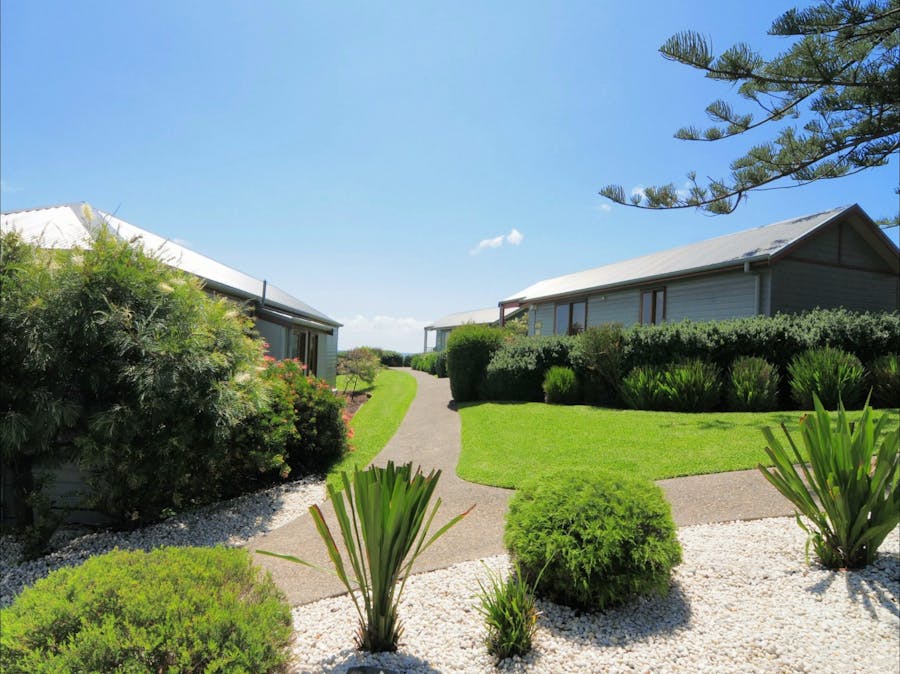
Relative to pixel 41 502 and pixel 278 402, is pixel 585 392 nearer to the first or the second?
pixel 278 402

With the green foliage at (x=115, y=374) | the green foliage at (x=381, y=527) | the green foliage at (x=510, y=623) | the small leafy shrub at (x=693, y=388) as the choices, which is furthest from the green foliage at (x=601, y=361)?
the green foliage at (x=381, y=527)

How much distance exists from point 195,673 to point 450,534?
9.92 feet

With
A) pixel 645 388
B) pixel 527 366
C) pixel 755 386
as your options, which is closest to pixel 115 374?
pixel 645 388

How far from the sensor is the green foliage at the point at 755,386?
1048cm

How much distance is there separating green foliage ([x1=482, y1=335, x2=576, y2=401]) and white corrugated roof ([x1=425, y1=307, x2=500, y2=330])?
2609 cm

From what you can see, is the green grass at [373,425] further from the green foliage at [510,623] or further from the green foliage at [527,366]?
the green foliage at [527,366]

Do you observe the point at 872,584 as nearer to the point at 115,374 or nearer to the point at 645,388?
the point at 115,374

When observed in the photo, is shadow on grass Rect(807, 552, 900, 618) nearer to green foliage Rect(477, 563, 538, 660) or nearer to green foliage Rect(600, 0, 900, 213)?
green foliage Rect(477, 563, 538, 660)

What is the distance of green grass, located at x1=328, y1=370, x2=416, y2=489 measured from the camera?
8480mm

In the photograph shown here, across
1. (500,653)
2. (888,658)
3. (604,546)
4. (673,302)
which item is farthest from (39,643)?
(673,302)

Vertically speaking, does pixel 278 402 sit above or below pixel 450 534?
above

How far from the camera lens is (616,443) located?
8219mm

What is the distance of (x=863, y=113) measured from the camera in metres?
8.25

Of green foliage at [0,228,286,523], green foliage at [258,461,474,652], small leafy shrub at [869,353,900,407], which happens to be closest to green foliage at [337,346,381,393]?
green foliage at [0,228,286,523]
